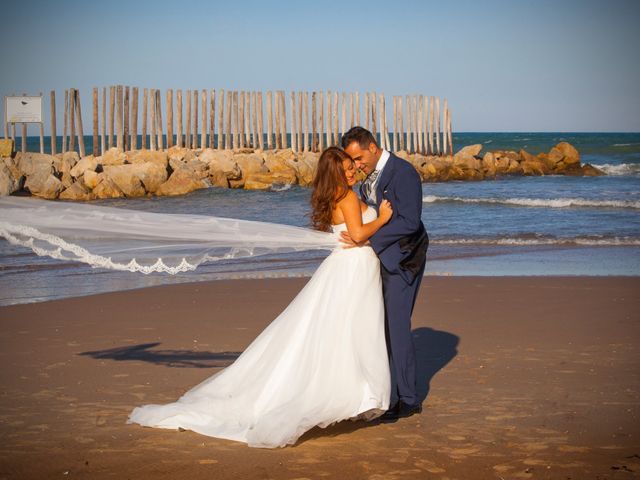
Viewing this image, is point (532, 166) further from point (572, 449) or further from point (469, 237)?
point (572, 449)

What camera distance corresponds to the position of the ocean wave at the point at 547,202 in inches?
985

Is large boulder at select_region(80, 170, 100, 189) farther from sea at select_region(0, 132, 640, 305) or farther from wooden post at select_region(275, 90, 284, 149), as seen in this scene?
wooden post at select_region(275, 90, 284, 149)

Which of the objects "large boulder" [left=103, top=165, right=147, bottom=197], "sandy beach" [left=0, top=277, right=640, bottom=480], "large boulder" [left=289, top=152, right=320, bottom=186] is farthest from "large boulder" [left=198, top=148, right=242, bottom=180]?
"sandy beach" [left=0, top=277, right=640, bottom=480]

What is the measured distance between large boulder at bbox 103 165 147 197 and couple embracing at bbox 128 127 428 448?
82.2ft

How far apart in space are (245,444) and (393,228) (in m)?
1.73

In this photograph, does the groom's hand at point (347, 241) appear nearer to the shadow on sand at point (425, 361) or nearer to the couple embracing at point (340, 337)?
the couple embracing at point (340, 337)

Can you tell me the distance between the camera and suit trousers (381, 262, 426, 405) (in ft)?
19.7

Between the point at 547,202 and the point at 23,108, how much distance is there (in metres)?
21.2

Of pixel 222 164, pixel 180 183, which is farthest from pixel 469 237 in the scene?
pixel 222 164

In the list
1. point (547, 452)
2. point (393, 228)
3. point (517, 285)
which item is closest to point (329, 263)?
point (393, 228)

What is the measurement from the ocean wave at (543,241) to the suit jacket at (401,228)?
38.0ft

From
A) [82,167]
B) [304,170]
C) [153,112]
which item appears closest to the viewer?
[82,167]

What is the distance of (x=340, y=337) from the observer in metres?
5.74

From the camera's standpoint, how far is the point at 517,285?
38.8ft
